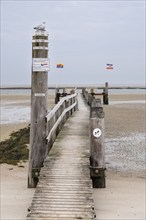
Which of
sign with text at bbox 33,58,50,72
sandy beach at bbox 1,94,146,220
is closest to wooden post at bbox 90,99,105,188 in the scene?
sandy beach at bbox 1,94,146,220

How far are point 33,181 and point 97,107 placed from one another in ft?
6.83

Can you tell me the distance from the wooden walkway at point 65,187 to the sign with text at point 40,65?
1782 mm

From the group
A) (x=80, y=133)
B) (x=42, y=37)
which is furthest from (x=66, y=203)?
(x=80, y=133)

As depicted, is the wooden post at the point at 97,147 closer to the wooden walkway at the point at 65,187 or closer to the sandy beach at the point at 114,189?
the wooden walkway at the point at 65,187

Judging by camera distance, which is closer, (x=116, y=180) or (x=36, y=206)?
(x=36, y=206)

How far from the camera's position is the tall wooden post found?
8.63 m

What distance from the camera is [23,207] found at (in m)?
7.85

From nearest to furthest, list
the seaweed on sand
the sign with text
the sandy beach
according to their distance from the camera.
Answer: the sandy beach < the sign with text < the seaweed on sand

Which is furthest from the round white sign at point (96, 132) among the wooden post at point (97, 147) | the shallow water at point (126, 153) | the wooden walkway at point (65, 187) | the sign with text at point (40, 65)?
the shallow water at point (126, 153)

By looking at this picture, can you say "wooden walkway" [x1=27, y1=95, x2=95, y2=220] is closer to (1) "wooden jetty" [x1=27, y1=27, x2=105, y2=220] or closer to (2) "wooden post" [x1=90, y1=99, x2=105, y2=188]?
(1) "wooden jetty" [x1=27, y1=27, x2=105, y2=220]

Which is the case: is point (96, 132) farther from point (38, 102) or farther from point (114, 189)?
point (114, 189)

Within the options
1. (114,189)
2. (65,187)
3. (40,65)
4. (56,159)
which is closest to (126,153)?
(114,189)

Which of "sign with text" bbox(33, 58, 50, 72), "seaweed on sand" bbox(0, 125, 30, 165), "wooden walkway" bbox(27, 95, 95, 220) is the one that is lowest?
"seaweed on sand" bbox(0, 125, 30, 165)

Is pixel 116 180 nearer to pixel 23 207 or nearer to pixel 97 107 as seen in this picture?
pixel 97 107
